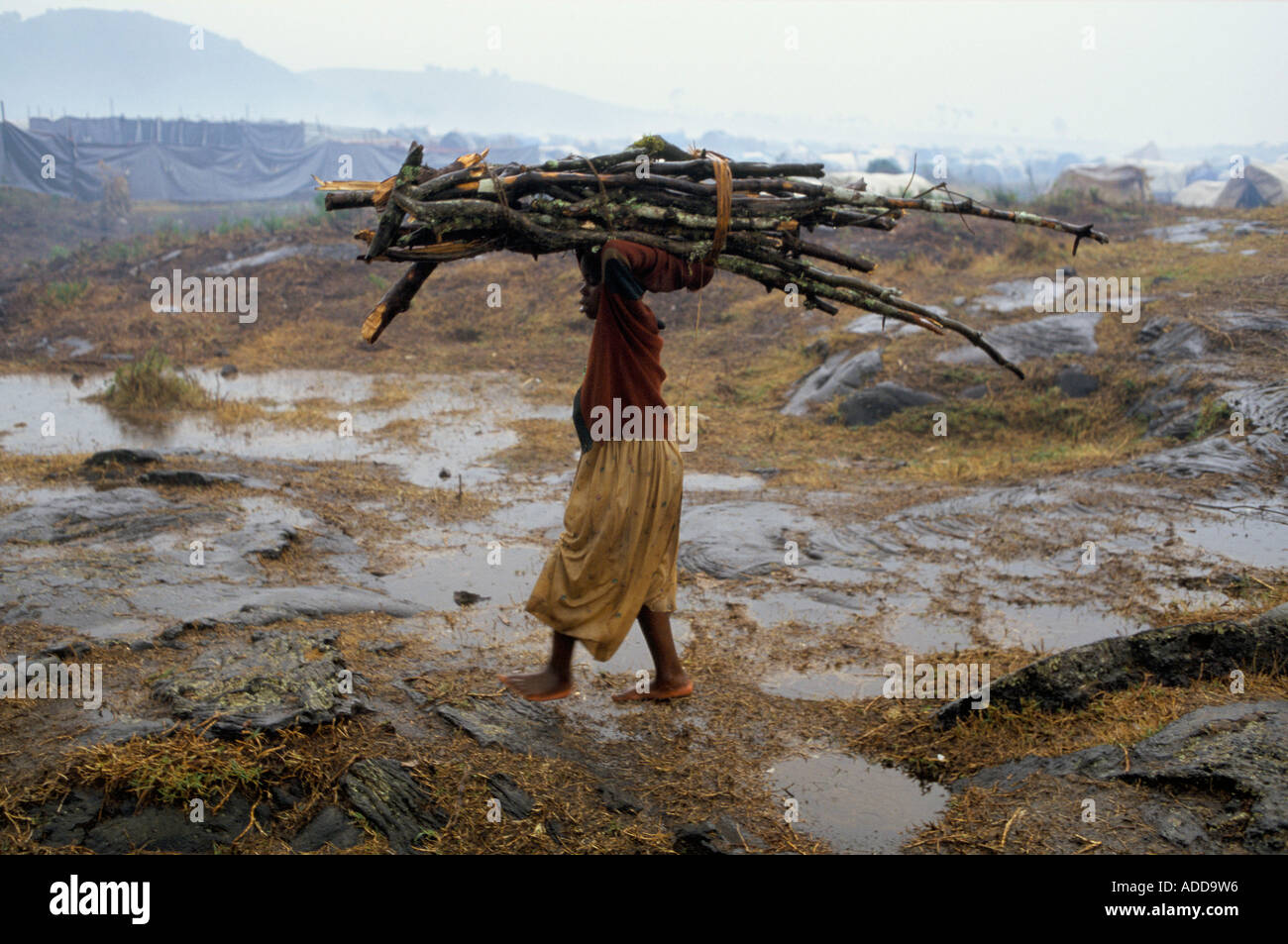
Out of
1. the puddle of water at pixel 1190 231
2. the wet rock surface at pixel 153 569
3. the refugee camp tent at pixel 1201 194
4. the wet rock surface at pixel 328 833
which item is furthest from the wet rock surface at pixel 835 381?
the refugee camp tent at pixel 1201 194

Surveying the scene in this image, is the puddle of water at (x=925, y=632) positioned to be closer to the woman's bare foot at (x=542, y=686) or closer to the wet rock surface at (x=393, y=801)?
the woman's bare foot at (x=542, y=686)

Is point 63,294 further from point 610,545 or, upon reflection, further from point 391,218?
point 610,545

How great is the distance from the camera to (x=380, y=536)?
252 inches

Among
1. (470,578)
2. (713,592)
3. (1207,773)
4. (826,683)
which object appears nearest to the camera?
(1207,773)

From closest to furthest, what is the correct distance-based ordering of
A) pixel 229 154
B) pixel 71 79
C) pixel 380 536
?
pixel 380 536 < pixel 229 154 < pixel 71 79

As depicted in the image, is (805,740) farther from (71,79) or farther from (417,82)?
(417,82)

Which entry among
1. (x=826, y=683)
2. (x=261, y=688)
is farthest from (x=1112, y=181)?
(x=261, y=688)

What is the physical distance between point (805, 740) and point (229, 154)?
102ft

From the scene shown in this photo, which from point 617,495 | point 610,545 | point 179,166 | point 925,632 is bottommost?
point 925,632

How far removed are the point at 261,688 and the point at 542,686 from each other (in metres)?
1.09

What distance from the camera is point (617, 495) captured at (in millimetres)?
3652

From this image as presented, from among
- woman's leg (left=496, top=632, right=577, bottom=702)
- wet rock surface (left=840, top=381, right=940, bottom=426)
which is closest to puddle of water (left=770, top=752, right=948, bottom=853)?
woman's leg (left=496, top=632, right=577, bottom=702)

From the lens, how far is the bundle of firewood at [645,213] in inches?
130

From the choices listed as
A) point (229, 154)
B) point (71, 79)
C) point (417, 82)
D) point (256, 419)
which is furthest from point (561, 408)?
point (417, 82)
